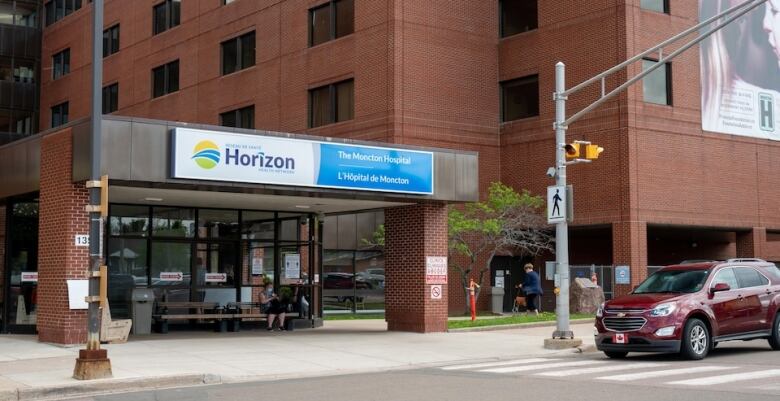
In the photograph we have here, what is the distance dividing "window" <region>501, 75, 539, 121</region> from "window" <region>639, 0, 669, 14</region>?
16.4ft

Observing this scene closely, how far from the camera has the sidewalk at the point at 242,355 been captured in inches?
526

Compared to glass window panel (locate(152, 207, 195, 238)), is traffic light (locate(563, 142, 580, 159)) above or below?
above

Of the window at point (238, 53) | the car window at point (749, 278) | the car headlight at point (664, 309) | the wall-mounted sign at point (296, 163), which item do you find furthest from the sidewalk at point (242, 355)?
the window at point (238, 53)

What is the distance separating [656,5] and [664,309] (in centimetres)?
2164

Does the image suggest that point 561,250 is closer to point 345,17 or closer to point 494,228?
point 494,228

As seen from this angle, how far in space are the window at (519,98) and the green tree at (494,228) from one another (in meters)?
3.41

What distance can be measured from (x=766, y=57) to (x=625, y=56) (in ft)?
29.1

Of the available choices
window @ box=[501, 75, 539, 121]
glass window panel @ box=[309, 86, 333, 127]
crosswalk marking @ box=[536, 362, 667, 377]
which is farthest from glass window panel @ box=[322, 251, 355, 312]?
crosswalk marking @ box=[536, 362, 667, 377]

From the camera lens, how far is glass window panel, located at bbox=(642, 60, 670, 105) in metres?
33.7

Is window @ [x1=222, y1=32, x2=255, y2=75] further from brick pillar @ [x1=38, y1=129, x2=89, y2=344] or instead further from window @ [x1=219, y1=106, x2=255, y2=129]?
brick pillar @ [x1=38, y1=129, x2=89, y2=344]

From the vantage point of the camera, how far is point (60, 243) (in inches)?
731

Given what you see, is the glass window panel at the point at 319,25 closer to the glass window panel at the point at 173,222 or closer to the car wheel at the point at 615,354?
the glass window panel at the point at 173,222

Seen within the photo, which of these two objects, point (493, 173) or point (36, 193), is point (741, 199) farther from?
point (36, 193)

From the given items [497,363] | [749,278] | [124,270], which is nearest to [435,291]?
[497,363]
